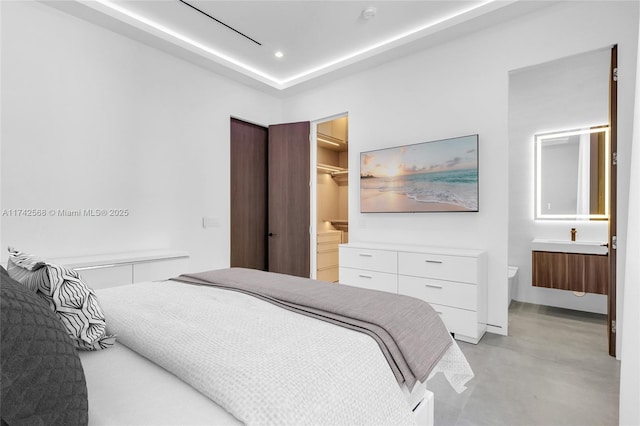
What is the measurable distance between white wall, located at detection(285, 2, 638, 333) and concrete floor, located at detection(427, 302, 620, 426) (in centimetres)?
39

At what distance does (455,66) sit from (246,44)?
7.36 feet

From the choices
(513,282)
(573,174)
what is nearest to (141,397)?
(513,282)

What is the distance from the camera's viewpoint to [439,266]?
115 inches

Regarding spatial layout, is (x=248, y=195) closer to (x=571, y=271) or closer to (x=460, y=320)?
(x=460, y=320)

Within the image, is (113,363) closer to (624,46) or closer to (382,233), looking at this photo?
(382,233)

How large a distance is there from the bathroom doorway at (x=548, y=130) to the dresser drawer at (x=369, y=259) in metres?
1.93

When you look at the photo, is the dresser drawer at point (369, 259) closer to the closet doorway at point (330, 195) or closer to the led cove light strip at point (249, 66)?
the closet doorway at point (330, 195)

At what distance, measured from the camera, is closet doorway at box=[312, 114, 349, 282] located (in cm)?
457

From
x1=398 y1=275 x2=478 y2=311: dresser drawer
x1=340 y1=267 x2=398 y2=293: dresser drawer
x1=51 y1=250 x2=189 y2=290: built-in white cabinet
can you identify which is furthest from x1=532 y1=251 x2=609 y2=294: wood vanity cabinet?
x1=51 y1=250 x2=189 y2=290: built-in white cabinet

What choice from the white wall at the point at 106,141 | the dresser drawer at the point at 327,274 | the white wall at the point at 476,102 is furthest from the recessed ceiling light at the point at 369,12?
the dresser drawer at the point at 327,274

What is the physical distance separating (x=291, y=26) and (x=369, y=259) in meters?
2.52

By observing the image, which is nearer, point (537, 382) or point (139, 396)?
point (139, 396)

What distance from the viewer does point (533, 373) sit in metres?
2.24

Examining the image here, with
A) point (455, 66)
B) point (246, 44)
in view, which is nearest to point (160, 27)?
point (246, 44)
